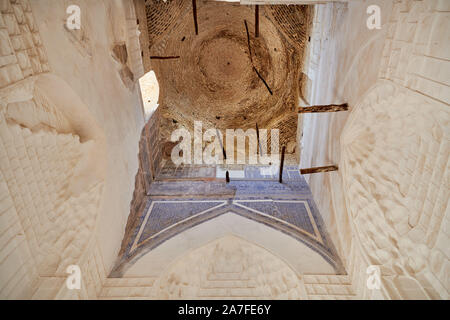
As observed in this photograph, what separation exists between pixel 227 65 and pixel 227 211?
15.0 feet

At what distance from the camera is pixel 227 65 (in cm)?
804

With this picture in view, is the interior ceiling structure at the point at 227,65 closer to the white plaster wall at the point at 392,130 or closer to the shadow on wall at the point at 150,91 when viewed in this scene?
the shadow on wall at the point at 150,91

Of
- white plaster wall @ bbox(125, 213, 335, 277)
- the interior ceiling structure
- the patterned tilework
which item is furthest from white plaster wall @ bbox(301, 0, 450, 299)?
the interior ceiling structure

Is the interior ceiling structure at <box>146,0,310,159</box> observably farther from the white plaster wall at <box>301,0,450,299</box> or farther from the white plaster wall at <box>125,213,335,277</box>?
the white plaster wall at <box>125,213,335,277</box>

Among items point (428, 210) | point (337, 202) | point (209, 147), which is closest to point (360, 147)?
point (337, 202)

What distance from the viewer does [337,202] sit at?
4148 millimetres

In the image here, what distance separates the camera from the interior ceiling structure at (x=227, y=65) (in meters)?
6.14

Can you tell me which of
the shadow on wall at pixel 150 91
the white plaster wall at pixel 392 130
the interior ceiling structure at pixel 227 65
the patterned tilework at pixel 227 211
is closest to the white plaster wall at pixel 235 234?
the patterned tilework at pixel 227 211

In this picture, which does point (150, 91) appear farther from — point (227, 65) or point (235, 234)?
point (235, 234)

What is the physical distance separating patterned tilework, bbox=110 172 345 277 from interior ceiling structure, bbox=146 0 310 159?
1.86 meters

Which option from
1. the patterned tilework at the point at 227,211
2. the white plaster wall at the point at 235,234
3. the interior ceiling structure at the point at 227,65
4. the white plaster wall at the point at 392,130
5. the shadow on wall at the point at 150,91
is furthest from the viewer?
the shadow on wall at the point at 150,91

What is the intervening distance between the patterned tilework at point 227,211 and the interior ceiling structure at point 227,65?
186 centimetres

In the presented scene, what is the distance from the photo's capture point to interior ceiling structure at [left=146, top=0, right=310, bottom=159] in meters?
6.14
